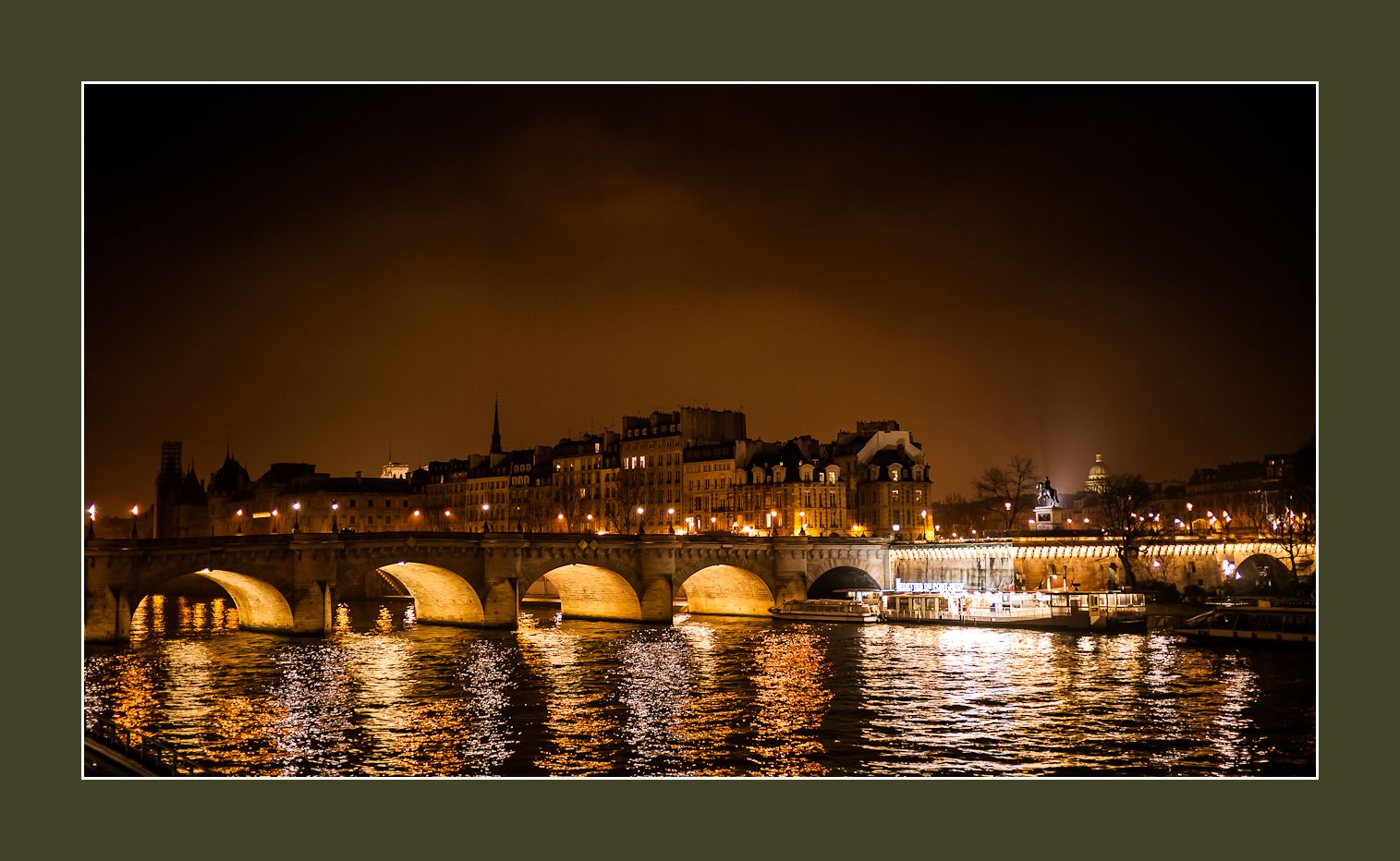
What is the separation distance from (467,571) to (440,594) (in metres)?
3.94

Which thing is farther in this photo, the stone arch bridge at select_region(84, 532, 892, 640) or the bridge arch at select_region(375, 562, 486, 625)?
the bridge arch at select_region(375, 562, 486, 625)

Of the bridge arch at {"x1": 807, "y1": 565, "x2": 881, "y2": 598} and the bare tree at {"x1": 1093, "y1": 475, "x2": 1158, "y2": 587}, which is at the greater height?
the bare tree at {"x1": 1093, "y1": 475, "x2": 1158, "y2": 587}

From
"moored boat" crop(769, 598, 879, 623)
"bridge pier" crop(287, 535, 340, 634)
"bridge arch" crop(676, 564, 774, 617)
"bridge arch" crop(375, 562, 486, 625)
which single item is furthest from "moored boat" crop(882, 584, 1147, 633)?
"bridge pier" crop(287, 535, 340, 634)

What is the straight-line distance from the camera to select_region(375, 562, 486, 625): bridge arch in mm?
70500

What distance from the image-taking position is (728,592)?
8975 centimetres

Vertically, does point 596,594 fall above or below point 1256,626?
above

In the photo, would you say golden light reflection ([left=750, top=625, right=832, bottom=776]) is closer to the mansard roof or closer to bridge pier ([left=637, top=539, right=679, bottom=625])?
bridge pier ([left=637, top=539, right=679, bottom=625])

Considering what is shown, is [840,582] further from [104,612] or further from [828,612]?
[104,612]

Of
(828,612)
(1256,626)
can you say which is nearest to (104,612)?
(828,612)

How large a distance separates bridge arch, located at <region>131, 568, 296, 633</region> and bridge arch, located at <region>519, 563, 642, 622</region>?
16117 millimetres

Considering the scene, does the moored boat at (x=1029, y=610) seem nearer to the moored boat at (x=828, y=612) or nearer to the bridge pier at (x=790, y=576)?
the moored boat at (x=828, y=612)

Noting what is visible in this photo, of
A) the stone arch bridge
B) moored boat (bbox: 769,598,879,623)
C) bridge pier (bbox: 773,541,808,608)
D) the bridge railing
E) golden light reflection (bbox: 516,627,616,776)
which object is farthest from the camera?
bridge pier (bbox: 773,541,808,608)

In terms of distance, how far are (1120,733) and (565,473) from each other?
4878 inches
